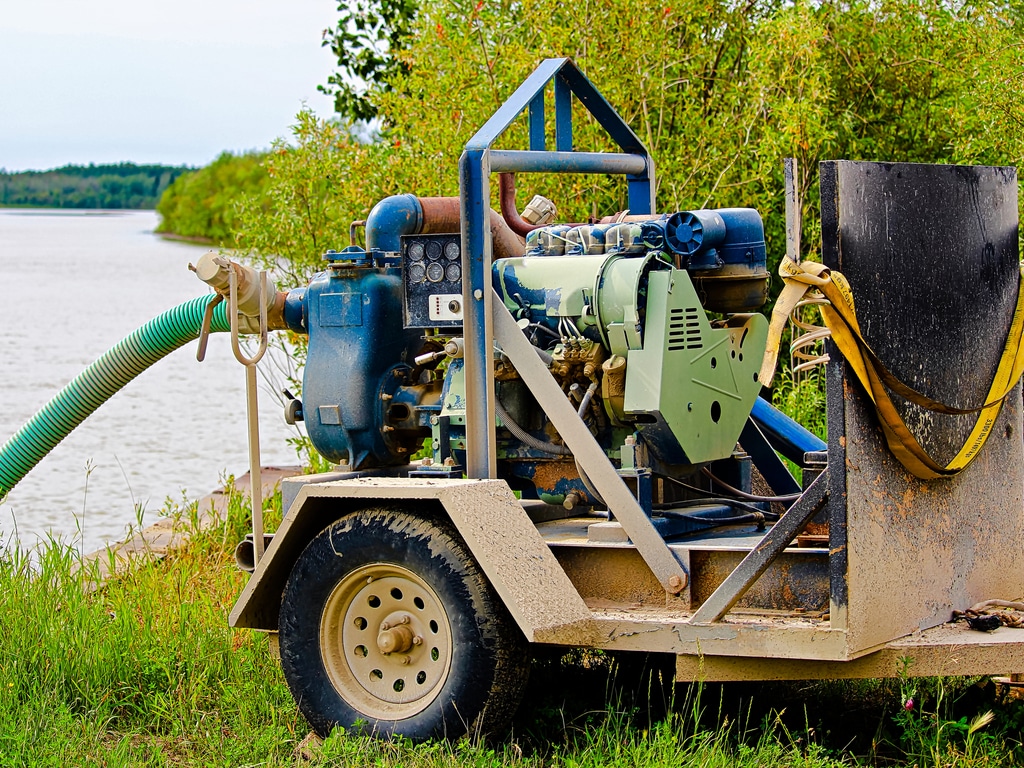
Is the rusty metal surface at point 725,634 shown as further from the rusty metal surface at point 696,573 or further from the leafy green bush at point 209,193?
the leafy green bush at point 209,193

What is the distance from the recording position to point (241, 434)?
15.3m

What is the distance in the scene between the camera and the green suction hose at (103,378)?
596cm

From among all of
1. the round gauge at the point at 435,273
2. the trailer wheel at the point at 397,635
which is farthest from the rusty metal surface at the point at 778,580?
the round gauge at the point at 435,273

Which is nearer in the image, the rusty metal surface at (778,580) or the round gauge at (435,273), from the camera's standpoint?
the rusty metal surface at (778,580)

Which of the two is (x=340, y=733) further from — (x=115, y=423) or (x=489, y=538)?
(x=115, y=423)

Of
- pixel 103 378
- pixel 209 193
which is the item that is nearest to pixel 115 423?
pixel 103 378

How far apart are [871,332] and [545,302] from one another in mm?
1168

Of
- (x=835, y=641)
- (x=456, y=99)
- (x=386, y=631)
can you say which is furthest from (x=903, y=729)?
(x=456, y=99)

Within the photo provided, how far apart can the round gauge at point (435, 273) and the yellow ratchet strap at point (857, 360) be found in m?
1.28

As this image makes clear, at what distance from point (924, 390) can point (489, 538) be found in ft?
4.55

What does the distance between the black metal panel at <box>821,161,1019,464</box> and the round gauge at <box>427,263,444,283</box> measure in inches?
55.0

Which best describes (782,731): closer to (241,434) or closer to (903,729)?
(903,729)

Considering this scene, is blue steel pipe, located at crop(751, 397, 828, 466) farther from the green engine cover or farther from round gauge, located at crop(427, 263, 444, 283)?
round gauge, located at crop(427, 263, 444, 283)

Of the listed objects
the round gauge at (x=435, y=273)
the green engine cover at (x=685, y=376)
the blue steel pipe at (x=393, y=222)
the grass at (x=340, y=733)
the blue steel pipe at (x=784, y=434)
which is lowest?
the grass at (x=340, y=733)
